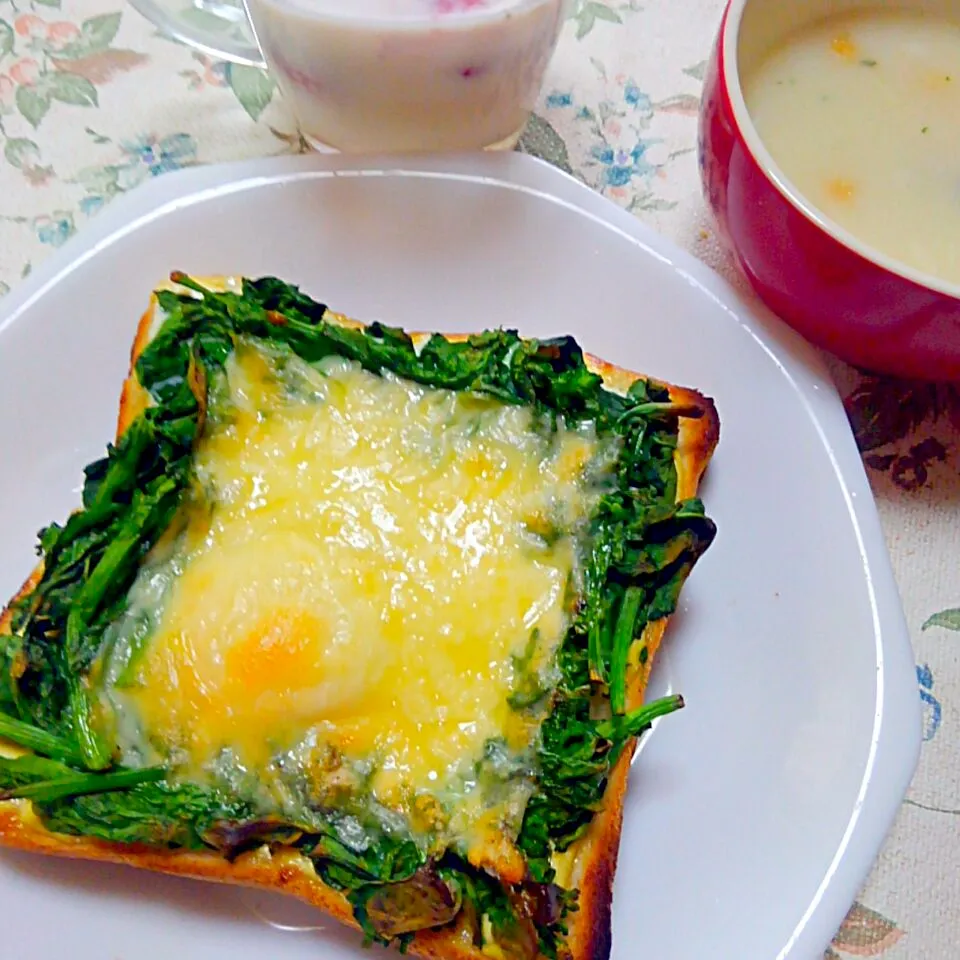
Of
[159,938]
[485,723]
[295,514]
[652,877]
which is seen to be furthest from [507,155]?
[159,938]

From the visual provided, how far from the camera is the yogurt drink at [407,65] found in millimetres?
1809

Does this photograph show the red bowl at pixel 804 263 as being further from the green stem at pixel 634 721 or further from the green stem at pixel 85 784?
the green stem at pixel 85 784

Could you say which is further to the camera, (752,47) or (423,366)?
(752,47)

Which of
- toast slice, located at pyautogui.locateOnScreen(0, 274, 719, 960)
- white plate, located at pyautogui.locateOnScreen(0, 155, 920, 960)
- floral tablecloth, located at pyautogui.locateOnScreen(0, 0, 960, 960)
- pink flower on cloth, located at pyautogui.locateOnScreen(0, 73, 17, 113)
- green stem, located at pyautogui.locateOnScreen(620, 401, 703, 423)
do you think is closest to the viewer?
toast slice, located at pyautogui.locateOnScreen(0, 274, 719, 960)

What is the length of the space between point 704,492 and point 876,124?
0.74 m

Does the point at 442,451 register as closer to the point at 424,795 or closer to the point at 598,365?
the point at 598,365

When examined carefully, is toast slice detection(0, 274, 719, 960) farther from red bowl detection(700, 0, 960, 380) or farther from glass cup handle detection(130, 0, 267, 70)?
glass cup handle detection(130, 0, 267, 70)

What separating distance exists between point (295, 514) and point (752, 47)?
3.84 ft

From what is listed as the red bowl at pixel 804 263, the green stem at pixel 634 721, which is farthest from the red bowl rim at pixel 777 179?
→ the green stem at pixel 634 721

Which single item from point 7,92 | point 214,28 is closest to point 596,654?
point 214,28

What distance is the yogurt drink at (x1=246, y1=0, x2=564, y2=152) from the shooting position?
Result: 1809 millimetres

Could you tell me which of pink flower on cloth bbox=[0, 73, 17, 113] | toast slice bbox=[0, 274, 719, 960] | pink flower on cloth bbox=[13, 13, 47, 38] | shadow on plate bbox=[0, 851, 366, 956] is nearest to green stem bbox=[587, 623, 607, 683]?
toast slice bbox=[0, 274, 719, 960]

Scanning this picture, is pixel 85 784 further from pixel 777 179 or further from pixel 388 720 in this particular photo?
pixel 777 179

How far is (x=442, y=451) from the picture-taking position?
5.41 feet
